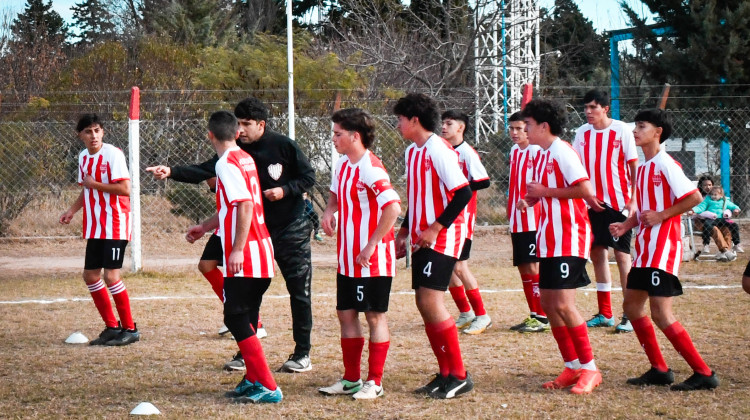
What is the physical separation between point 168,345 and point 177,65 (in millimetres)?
15205

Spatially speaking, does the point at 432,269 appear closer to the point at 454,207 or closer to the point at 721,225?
the point at 454,207

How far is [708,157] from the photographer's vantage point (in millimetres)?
15242

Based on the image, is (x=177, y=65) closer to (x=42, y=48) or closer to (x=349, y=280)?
(x=42, y=48)

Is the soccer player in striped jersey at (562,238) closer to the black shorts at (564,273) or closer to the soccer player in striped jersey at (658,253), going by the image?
the black shorts at (564,273)

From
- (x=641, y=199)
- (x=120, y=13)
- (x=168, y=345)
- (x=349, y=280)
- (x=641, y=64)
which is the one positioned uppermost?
(x=120, y=13)

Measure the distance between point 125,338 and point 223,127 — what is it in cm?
284

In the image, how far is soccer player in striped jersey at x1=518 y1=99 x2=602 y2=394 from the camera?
553 centimetres

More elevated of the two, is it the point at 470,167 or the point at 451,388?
the point at 470,167

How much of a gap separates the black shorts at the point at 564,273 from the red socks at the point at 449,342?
69cm

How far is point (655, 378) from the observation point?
567cm

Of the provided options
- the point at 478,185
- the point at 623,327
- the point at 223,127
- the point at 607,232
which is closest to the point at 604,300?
the point at 623,327

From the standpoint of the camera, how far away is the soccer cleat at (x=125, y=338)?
24.0 feet

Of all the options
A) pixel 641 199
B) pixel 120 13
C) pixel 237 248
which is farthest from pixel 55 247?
pixel 120 13

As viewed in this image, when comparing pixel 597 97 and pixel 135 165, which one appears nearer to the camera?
pixel 597 97
